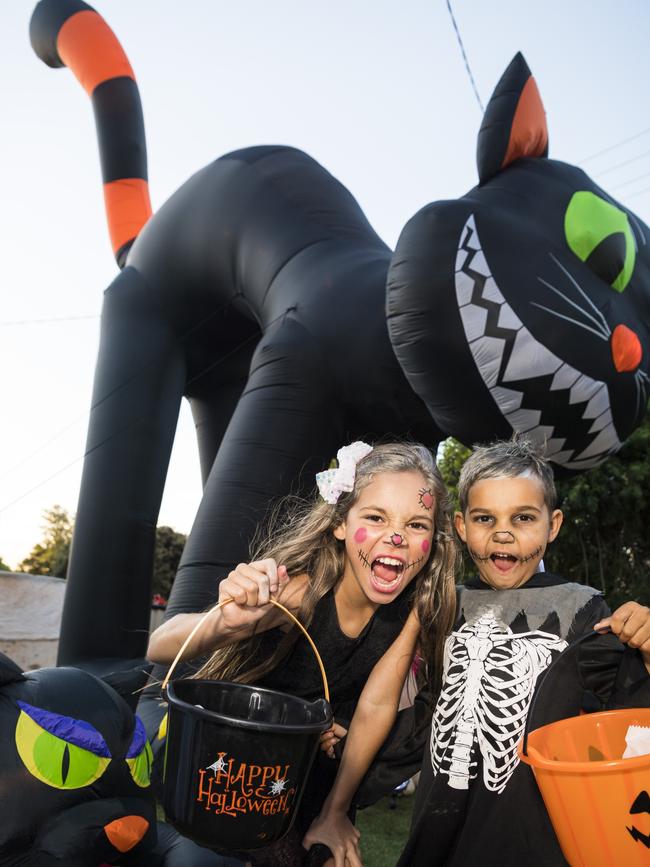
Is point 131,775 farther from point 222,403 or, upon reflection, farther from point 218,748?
point 222,403

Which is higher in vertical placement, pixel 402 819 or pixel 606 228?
pixel 606 228

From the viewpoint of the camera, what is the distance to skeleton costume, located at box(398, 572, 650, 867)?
1.39 m

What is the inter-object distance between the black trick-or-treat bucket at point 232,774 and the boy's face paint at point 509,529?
2.05 ft

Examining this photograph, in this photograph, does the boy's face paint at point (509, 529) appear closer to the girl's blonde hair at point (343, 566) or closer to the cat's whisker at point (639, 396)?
the girl's blonde hair at point (343, 566)

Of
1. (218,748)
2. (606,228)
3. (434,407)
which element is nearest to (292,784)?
(218,748)

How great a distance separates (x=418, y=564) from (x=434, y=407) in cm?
131

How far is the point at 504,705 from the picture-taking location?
5.00 ft

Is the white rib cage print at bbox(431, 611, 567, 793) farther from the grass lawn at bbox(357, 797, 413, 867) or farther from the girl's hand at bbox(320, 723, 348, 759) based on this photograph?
the grass lawn at bbox(357, 797, 413, 867)

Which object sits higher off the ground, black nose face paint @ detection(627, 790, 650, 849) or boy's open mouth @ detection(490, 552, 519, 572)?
boy's open mouth @ detection(490, 552, 519, 572)

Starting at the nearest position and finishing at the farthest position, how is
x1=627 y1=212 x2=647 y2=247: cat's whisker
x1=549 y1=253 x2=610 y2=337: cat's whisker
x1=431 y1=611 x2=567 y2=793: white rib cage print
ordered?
x1=431 y1=611 x2=567 y2=793: white rib cage print, x1=549 y1=253 x2=610 y2=337: cat's whisker, x1=627 y1=212 x2=647 y2=247: cat's whisker

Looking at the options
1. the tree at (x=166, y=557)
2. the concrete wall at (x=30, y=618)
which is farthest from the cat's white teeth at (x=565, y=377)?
the tree at (x=166, y=557)

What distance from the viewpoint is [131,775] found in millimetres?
1821

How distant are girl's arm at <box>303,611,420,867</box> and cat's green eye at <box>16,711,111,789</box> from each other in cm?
53

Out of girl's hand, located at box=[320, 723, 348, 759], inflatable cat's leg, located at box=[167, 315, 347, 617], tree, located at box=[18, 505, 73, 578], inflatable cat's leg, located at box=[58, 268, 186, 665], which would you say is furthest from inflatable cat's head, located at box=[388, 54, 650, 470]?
tree, located at box=[18, 505, 73, 578]
